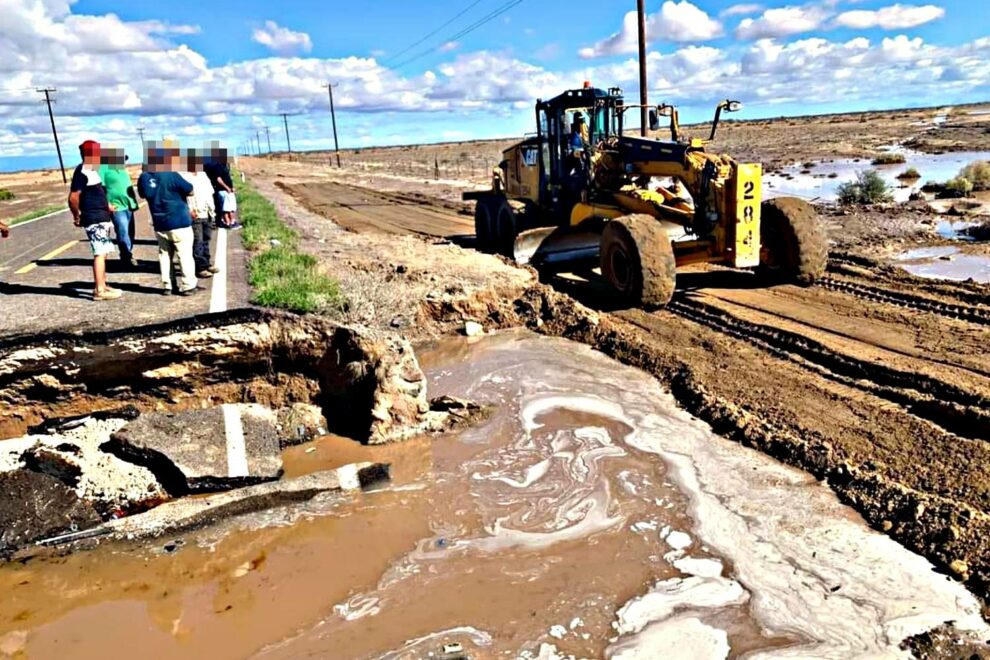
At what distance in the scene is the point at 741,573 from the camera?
15.1 feet

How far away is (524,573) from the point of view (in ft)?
15.7

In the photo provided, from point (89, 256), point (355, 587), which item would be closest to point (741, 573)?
point (355, 587)

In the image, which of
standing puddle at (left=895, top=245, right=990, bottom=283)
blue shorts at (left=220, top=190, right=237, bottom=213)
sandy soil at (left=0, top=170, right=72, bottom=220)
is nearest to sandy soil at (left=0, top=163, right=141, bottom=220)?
sandy soil at (left=0, top=170, right=72, bottom=220)

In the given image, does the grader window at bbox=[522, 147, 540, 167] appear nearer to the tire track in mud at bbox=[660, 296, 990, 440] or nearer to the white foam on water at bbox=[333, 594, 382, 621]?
the tire track in mud at bbox=[660, 296, 990, 440]

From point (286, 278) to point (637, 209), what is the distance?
17.5ft

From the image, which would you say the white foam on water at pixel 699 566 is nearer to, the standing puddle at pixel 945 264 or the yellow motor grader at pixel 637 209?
the yellow motor grader at pixel 637 209

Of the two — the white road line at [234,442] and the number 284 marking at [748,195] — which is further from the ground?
the number 284 marking at [748,195]

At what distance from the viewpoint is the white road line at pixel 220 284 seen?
758 cm

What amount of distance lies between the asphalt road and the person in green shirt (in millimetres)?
292

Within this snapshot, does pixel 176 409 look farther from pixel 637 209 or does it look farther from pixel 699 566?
pixel 637 209

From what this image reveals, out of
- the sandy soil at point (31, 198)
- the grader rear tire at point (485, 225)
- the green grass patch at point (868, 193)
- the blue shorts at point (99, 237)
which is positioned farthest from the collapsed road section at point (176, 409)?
the sandy soil at point (31, 198)

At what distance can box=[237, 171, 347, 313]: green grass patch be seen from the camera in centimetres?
792

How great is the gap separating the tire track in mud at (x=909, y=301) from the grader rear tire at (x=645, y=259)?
266cm

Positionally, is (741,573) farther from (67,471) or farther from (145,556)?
(67,471)
